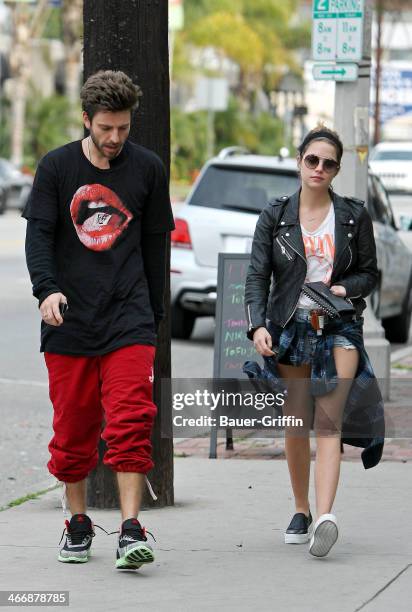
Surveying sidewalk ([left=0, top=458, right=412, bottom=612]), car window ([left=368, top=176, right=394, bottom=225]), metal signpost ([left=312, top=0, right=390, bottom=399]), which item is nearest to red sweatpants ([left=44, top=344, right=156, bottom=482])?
sidewalk ([left=0, top=458, right=412, bottom=612])

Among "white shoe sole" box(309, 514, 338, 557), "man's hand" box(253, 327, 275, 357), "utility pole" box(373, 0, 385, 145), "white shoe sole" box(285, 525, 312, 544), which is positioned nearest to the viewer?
"white shoe sole" box(309, 514, 338, 557)

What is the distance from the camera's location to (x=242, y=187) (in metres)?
14.9

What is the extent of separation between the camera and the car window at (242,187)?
1476cm

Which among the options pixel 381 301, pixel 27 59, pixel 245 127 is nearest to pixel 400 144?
pixel 27 59

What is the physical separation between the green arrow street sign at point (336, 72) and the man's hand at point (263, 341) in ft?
16.6

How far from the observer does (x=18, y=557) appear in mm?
6301

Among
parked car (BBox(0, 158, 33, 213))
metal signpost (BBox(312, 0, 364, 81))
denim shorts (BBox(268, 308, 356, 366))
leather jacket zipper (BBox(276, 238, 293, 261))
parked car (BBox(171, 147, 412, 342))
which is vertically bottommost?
parked car (BBox(0, 158, 33, 213))

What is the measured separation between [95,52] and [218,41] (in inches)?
2126

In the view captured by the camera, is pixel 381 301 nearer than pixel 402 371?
No

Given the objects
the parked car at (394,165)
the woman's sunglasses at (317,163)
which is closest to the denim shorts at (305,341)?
the woman's sunglasses at (317,163)

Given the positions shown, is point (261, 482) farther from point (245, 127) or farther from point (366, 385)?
point (245, 127)

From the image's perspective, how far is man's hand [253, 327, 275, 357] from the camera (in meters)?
6.27

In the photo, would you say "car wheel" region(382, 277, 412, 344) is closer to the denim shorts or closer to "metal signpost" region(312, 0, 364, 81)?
"metal signpost" region(312, 0, 364, 81)

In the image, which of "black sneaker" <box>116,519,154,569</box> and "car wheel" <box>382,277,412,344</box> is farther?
"car wheel" <box>382,277,412,344</box>
